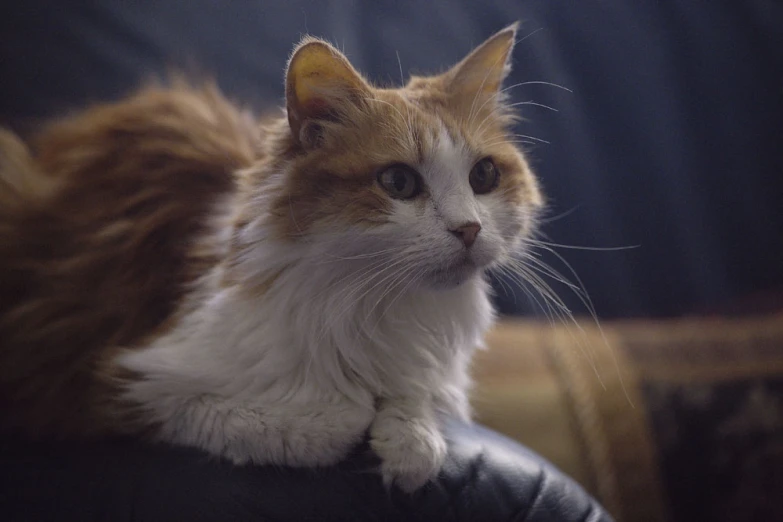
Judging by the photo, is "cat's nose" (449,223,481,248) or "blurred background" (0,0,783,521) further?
"blurred background" (0,0,783,521)

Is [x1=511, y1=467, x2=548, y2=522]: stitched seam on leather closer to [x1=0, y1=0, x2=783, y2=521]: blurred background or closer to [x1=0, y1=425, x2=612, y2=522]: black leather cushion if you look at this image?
[x1=0, y1=425, x2=612, y2=522]: black leather cushion

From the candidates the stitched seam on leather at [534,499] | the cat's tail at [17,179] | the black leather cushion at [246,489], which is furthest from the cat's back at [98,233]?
the stitched seam on leather at [534,499]

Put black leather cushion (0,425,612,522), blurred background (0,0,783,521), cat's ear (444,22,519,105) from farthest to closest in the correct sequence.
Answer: blurred background (0,0,783,521) → cat's ear (444,22,519,105) → black leather cushion (0,425,612,522)

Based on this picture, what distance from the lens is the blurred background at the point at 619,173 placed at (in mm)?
1185

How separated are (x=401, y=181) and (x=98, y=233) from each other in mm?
464

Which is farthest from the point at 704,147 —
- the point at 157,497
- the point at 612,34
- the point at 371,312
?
the point at 157,497

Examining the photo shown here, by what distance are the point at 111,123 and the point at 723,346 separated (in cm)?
140

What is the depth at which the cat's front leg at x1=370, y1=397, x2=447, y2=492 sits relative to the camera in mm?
701

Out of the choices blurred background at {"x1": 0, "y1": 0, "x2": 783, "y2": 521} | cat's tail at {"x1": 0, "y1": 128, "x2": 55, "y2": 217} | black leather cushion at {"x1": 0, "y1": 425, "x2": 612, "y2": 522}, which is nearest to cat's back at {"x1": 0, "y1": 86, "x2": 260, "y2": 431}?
cat's tail at {"x1": 0, "y1": 128, "x2": 55, "y2": 217}

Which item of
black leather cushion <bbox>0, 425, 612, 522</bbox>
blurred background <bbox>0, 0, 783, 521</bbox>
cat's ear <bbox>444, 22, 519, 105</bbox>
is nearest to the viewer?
black leather cushion <bbox>0, 425, 612, 522</bbox>

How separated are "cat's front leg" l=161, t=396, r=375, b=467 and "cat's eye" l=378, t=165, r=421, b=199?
0.89 feet

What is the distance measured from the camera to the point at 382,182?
773 millimetres

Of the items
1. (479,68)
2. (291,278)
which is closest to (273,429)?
(291,278)

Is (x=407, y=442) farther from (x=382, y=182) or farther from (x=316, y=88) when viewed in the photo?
(x=316, y=88)
